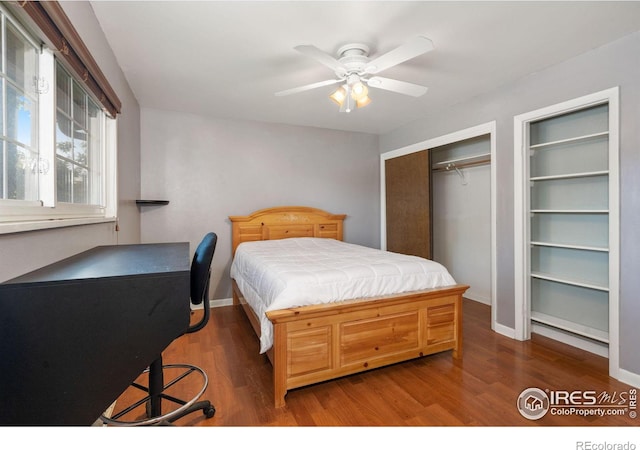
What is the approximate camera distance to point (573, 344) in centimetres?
253

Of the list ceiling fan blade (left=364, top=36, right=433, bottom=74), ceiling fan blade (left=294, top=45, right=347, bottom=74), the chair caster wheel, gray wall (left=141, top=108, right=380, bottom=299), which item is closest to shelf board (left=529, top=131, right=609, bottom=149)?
ceiling fan blade (left=364, top=36, right=433, bottom=74)

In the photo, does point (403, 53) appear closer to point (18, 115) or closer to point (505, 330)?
point (18, 115)

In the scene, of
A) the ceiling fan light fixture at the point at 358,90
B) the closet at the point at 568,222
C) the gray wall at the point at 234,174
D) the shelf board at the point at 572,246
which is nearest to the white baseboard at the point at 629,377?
the closet at the point at 568,222

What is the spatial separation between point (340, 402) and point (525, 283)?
1992 millimetres

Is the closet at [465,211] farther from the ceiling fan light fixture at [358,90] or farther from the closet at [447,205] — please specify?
the ceiling fan light fixture at [358,90]

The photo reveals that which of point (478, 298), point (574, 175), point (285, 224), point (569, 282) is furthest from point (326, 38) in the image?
point (478, 298)

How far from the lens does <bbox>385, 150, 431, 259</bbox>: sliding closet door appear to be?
146 inches

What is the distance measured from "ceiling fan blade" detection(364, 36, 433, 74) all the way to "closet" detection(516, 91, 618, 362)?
146cm

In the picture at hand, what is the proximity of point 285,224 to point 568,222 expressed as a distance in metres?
2.95

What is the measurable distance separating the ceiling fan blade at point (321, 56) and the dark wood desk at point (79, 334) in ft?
4.80

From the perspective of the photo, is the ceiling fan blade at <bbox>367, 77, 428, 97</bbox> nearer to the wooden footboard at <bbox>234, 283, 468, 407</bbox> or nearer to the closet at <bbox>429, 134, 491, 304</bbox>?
the wooden footboard at <bbox>234, 283, 468, 407</bbox>

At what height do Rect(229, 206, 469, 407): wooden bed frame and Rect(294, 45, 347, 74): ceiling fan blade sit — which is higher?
Rect(294, 45, 347, 74): ceiling fan blade

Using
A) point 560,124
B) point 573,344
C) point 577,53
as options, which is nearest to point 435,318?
point 573,344

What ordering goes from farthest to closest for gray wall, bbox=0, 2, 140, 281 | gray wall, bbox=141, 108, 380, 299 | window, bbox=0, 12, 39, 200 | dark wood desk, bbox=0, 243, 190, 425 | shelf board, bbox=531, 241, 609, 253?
gray wall, bbox=141, 108, 380, 299, shelf board, bbox=531, 241, 609, 253, window, bbox=0, 12, 39, 200, gray wall, bbox=0, 2, 140, 281, dark wood desk, bbox=0, 243, 190, 425
